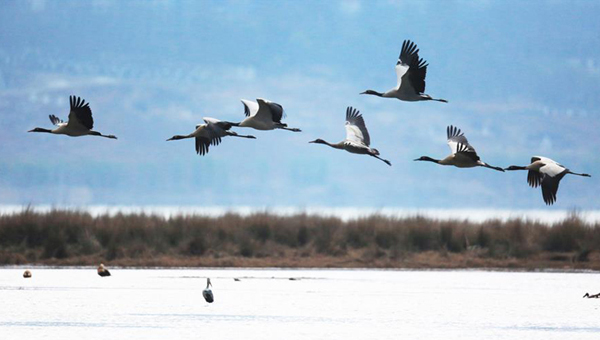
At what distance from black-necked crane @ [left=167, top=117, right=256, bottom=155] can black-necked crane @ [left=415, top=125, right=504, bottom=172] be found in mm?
Result: 3362

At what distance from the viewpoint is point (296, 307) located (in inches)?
746

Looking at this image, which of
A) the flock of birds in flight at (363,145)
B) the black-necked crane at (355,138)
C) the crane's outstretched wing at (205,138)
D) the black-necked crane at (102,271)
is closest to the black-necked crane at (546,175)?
the flock of birds in flight at (363,145)

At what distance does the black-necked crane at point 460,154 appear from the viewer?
1838 cm

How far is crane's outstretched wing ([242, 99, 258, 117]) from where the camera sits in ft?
63.9

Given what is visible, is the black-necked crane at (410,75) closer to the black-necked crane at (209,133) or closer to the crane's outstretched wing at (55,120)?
the black-necked crane at (209,133)

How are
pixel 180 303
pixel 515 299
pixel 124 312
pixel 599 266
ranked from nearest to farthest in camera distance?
pixel 124 312
pixel 180 303
pixel 515 299
pixel 599 266

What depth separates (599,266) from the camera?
108 ft

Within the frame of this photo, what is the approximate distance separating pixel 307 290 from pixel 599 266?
12883 mm

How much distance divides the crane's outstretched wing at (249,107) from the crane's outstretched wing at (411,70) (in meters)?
2.31

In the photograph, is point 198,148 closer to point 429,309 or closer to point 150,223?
point 429,309

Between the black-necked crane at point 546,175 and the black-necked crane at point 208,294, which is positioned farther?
the black-necked crane at point 208,294

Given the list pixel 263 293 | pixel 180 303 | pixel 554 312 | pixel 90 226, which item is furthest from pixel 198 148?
pixel 90 226

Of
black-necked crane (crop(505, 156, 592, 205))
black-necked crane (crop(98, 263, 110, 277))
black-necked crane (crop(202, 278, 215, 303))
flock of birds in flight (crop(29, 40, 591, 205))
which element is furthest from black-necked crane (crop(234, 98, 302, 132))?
black-necked crane (crop(98, 263, 110, 277))

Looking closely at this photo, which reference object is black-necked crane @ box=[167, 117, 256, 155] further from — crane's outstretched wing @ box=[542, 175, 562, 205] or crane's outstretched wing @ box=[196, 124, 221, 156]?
crane's outstretched wing @ box=[542, 175, 562, 205]
